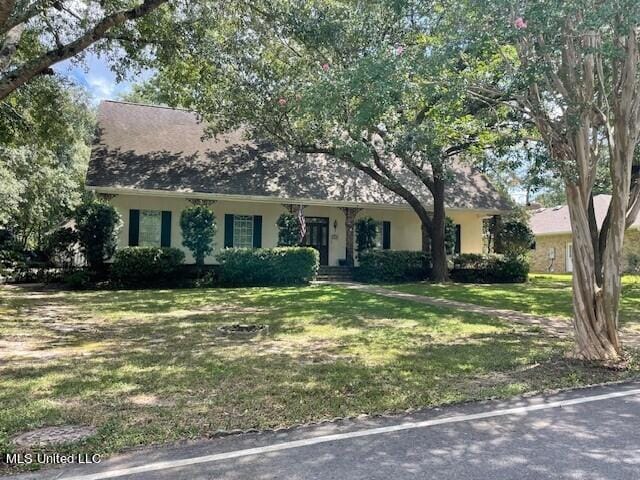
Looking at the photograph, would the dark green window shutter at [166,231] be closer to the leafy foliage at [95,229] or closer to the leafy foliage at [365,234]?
the leafy foliage at [95,229]

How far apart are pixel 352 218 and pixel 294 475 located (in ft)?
54.1

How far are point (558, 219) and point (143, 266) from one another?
84.0 ft

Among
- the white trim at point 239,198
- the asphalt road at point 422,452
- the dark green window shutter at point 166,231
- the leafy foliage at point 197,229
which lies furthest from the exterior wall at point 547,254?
the asphalt road at point 422,452

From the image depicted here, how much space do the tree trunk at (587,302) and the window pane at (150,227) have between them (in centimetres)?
1489

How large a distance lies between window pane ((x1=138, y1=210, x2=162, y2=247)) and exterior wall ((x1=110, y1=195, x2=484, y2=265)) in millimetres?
230

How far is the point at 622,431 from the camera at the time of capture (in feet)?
13.1

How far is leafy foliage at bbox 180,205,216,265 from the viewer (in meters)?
16.7

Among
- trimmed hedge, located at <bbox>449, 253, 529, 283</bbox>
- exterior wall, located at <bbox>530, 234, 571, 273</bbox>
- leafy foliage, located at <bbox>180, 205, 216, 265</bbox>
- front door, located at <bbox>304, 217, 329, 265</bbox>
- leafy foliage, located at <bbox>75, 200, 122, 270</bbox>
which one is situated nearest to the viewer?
leafy foliage, located at <bbox>75, 200, 122, 270</bbox>

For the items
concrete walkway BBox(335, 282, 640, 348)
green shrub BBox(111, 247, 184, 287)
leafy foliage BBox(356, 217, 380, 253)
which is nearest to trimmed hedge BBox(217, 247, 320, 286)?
green shrub BBox(111, 247, 184, 287)

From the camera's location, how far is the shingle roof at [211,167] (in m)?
17.5

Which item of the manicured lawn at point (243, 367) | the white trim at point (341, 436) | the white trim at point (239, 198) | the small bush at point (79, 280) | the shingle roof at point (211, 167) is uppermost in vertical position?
the shingle roof at point (211, 167)

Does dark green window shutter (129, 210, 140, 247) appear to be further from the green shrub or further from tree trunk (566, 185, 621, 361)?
tree trunk (566, 185, 621, 361)

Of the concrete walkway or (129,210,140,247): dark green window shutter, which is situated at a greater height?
(129,210,140,247): dark green window shutter

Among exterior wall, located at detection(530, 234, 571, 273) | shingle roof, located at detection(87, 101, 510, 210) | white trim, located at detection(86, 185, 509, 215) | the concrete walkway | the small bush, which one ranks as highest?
shingle roof, located at detection(87, 101, 510, 210)
